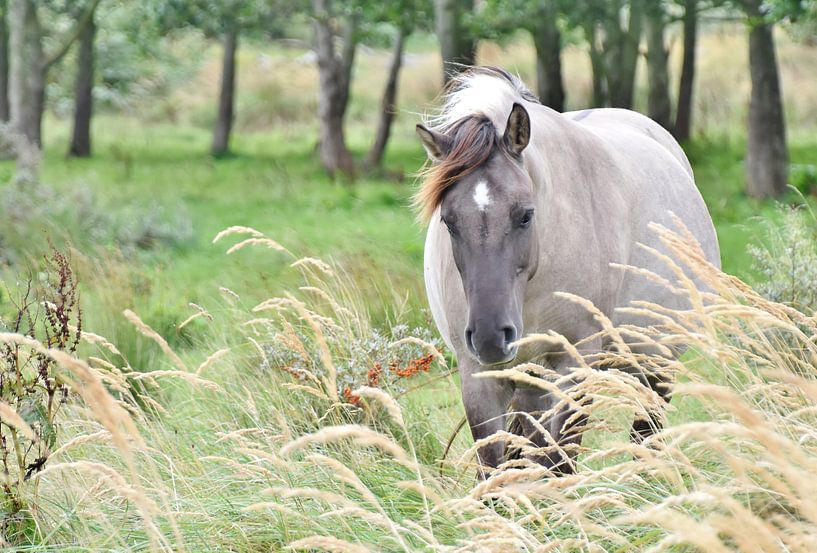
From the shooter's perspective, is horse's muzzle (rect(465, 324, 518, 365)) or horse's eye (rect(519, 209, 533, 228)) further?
horse's eye (rect(519, 209, 533, 228))

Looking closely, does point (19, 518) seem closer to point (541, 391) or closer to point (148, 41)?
point (541, 391)

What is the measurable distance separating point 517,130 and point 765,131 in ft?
33.3

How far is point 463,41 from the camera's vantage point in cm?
1340

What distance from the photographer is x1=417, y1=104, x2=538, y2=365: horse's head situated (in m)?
3.87

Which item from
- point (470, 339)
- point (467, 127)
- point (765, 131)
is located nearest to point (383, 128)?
point (765, 131)

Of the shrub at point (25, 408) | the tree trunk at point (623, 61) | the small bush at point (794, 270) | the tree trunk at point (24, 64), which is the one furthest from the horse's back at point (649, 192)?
the tree trunk at point (24, 64)

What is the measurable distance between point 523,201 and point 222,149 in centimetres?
1862

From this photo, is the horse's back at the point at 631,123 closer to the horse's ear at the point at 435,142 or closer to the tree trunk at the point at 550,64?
the horse's ear at the point at 435,142

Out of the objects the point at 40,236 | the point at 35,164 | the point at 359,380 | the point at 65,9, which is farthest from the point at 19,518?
the point at 65,9

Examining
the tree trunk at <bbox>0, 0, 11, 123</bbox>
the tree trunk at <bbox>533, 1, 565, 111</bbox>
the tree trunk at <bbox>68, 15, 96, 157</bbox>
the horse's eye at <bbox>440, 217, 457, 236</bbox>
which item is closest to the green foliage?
the tree trunk at <bbox>533, 1, 565, 111</bbox>

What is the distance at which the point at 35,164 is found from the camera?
13312mm

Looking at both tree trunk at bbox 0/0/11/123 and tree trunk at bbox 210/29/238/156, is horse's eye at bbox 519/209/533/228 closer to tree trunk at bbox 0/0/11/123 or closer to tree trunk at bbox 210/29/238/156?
tree trunk at bbox 210/29/238/156

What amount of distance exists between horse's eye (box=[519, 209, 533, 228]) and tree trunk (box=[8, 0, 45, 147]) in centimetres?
1205

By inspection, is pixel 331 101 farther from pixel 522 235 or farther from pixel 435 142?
pixel 522 235
